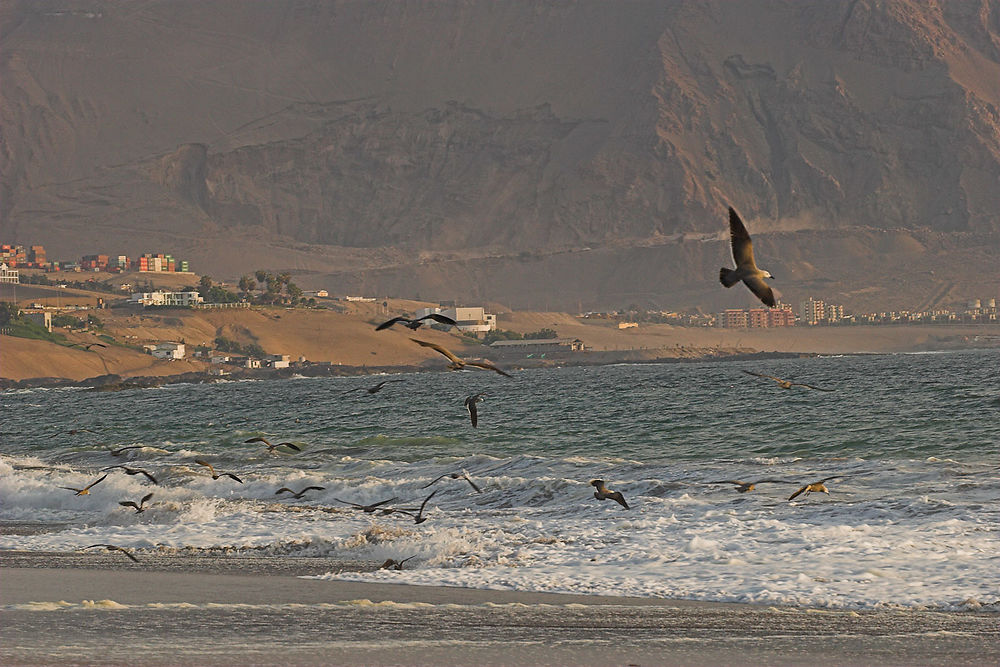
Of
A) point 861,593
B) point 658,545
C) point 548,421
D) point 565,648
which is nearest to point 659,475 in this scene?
point 658,545

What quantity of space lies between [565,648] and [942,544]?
8100mm

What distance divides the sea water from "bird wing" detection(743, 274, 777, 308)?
4.55 meters

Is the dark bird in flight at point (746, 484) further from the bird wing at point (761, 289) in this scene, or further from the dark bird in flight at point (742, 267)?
the bird wing at point (761, 289)

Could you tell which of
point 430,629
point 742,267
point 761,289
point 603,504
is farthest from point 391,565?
point 761,289

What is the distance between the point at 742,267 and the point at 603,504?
12.2 metres

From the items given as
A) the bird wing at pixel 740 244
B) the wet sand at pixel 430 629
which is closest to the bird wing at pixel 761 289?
the bird wing at pixel 740 244

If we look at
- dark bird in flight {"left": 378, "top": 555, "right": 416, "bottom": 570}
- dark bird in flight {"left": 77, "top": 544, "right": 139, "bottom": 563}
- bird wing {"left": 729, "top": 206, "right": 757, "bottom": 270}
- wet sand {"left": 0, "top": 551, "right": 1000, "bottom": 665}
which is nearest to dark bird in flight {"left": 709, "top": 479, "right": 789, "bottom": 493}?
dark bird in flight {"left": 378, "top": 555, "right": 416, "bottom": 570}

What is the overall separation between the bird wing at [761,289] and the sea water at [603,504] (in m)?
4.55

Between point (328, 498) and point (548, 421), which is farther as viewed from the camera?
point (548, 421)

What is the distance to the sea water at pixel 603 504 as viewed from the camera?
1786 centimetres

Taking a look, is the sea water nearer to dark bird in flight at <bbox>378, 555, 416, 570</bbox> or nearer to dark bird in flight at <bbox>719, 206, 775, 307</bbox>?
dark bird in flight at <bbox>378, 555, 416, 570</bbox>

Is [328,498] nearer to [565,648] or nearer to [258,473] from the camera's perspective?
[258,473]

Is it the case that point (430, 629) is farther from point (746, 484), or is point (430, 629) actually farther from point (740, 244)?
point (746, 484)

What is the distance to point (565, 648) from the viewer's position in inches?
529
